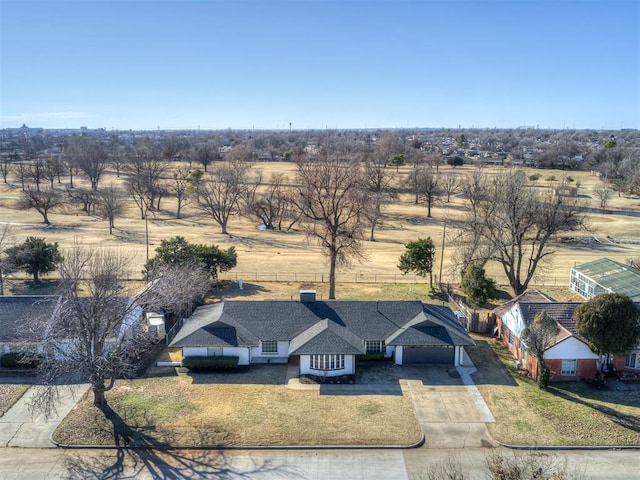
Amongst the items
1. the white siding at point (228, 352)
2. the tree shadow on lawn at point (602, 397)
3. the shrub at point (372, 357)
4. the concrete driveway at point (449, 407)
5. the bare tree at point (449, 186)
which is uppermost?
the bare tree at point (449, 186)

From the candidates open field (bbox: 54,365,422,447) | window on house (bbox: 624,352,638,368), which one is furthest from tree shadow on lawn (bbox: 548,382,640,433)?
open field (bbox: 54,365,422,447)

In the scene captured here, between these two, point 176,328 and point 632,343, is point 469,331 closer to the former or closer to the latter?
point 632,343

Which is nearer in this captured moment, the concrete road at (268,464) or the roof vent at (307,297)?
the concrete road at (268,464)

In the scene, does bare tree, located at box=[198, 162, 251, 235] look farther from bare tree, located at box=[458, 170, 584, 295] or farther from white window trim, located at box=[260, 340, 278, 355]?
white window trim, located at box=[260, 340, 278, 355]

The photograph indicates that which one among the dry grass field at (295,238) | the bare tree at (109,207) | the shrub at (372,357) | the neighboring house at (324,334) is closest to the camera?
the neighboring house at (324,334)

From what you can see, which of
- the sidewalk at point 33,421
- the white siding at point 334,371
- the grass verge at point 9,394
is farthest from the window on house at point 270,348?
the grass verge at point 9,394

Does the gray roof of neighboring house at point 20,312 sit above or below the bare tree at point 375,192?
below

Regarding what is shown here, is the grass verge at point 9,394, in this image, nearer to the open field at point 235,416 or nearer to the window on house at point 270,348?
the open field at point 235,416

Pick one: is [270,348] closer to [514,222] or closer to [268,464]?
[268,464]

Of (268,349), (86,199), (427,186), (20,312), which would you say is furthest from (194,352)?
(86,199)
